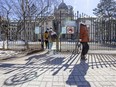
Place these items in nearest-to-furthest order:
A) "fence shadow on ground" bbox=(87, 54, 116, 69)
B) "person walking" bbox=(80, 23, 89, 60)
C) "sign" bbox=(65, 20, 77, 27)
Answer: "fence shadow on ground" bbox=(87, 54, 116, 69) < "person walking" bbox=(80, 23, 89, 60) < "sign" bbox=(65, 20, 77, 27)

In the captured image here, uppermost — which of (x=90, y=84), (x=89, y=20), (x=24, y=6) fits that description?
(x=24, y=6)

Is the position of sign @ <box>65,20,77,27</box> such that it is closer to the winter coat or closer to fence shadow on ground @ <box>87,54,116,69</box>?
the winter coat

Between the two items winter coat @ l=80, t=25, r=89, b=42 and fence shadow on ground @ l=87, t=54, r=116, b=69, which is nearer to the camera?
fence shadow on ground @ l=87, t=54, r=116, b=69

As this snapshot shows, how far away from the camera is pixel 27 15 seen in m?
21.3

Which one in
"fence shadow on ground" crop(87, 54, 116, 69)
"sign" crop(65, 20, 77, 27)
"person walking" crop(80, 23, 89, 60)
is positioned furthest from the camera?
"sign" crop(65, 20, 77, 27)

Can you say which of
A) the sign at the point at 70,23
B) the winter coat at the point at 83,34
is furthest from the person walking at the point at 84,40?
the sign at the point at 70,23

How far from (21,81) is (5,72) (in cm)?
163

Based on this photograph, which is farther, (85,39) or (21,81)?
(85,39)

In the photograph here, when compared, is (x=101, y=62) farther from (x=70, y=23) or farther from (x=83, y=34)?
(x=70, y=23)

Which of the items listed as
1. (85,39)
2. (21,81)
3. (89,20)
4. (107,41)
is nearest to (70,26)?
(89,20)

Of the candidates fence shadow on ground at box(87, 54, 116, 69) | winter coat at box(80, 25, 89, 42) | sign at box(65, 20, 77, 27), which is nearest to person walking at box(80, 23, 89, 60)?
winter coat at box(80, 25, 89, 42)

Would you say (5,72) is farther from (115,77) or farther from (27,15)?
(27,15)

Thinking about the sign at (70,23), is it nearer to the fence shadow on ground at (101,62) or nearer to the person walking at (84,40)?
the person walking at (84,40)

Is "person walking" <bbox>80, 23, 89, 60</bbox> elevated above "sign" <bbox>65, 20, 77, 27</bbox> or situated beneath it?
situated beneath
